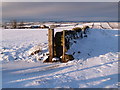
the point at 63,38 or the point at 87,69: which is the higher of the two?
the point at 63,38

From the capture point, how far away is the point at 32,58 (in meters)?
13.5

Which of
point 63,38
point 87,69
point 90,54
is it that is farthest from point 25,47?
point 87,69

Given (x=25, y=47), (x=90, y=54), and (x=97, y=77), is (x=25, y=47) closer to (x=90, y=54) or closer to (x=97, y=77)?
(x=90, y=54)

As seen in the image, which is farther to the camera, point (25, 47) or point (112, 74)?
point (25, 47)

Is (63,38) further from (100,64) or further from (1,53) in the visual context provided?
(1,53)

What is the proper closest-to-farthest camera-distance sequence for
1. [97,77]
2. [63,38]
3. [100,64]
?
[97,77]
[100,64]
[63,38]

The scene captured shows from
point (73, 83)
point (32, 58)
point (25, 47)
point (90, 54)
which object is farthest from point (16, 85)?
point (25, 47)

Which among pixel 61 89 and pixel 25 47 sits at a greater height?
pixel 25 47

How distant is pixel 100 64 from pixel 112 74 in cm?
172

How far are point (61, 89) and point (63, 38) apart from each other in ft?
20.3

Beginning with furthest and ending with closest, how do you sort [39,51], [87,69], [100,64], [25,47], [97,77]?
[25,47] → [39,51] → [100,64] → [87,69] → [97,77]

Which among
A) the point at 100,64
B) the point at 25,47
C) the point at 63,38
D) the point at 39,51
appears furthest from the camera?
the point at 25,47

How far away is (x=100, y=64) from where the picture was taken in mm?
10539

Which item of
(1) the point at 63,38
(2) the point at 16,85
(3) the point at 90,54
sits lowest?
(2) the point at 16,85
